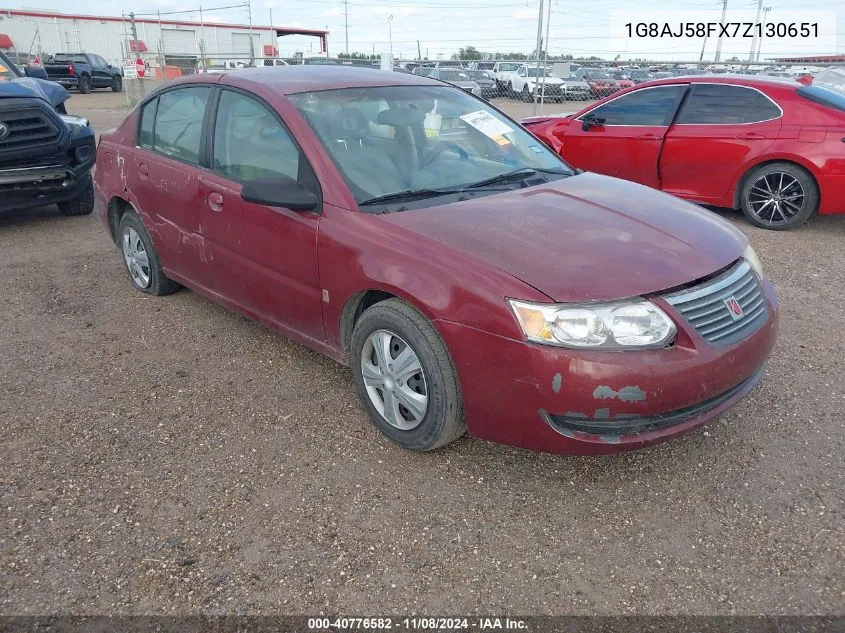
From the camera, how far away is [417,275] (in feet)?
8.93

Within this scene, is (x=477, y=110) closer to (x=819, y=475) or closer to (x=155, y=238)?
(x=155, y=238)

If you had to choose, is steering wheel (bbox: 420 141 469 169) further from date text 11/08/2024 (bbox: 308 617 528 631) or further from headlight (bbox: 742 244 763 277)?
date text 11/08/2024 (bbox: 308 617 528 631)

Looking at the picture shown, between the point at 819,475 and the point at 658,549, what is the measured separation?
3.07ft

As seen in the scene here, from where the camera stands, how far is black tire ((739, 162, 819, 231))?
637 centimetres

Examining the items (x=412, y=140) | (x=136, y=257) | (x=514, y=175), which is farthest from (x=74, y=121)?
(x=514, y=175)

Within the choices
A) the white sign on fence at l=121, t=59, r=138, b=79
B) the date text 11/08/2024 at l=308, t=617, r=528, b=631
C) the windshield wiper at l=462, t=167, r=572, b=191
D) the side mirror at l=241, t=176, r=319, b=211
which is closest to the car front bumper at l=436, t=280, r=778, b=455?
the date text 11/08/2024 at l=308, t=617, r=528, b=631

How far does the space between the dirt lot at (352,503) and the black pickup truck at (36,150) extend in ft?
9.84

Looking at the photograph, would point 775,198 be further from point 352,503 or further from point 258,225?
point 352,503

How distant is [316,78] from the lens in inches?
148

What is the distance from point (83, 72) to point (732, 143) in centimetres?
2975

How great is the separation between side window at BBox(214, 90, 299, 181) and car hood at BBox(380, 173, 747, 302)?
2.53 feet

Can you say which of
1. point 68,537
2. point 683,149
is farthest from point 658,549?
point 683,149

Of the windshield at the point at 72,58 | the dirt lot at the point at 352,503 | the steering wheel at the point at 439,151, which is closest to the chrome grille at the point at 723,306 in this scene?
the dirt lot at the point at 352,503

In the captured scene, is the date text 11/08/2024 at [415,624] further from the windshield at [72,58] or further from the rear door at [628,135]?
the windshield at [72,58]
